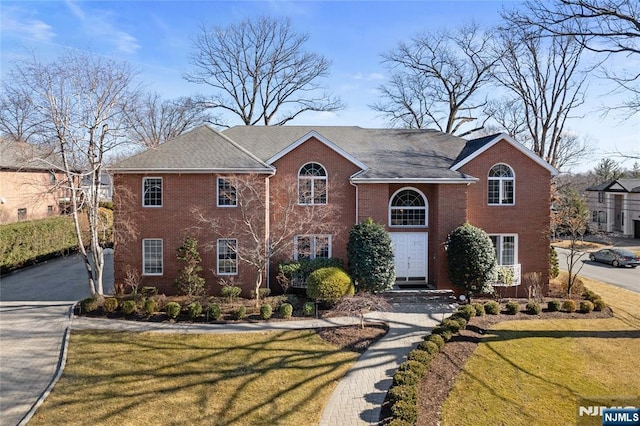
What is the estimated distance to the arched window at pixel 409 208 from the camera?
19438 mm

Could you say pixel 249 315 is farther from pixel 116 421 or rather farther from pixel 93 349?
pixel 116 421

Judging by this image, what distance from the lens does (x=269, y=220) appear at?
733 inches

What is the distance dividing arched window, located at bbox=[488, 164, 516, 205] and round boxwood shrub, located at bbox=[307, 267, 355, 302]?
9.06 meters

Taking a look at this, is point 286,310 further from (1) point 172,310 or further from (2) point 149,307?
(2) point 149,307

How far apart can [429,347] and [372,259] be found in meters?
5.78

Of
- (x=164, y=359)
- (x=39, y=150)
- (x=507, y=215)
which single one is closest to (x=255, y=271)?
(x=164, y=359)

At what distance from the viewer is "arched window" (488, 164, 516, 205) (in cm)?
1933

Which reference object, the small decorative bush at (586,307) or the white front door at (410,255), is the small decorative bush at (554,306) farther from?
the white front door at (410,255)

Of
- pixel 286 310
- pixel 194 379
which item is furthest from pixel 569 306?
pixel 194 379

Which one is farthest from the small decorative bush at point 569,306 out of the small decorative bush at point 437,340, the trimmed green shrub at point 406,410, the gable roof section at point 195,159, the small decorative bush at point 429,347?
the gable roof section at point 195,159

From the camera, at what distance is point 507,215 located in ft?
63.2

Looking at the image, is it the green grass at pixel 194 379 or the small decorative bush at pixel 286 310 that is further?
the small decorative bush at pixel 286 310

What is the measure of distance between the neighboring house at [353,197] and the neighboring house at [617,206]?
116 ft

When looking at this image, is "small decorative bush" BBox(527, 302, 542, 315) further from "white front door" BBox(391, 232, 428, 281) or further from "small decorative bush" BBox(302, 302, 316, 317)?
"small decorative bush" BBox(302, 302, 316, 317)
